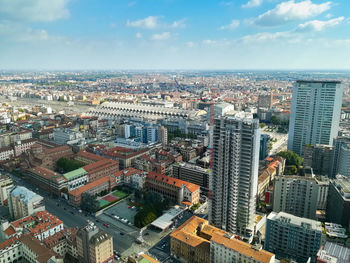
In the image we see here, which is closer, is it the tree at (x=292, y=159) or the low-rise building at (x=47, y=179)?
the low-rise building at (x=47, y=179)

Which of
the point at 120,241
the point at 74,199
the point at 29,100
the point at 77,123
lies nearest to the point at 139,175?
the point at 74,199

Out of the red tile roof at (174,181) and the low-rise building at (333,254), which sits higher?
the low-rise building at (333,254)

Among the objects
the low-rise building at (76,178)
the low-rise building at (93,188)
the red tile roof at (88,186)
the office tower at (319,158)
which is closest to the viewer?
the low-rise building at (93,188)

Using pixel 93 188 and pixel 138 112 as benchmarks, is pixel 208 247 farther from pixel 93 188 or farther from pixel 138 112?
pixel 138 112

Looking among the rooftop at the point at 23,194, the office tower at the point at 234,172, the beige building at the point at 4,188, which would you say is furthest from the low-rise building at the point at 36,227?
the office tower at the point at 234,172

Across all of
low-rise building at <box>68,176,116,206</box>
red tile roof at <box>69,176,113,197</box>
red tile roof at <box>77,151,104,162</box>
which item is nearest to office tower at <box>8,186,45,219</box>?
low-rise building at <box>68,176,116,206</box>

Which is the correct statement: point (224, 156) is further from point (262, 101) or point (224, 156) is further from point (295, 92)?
point (262, 101)

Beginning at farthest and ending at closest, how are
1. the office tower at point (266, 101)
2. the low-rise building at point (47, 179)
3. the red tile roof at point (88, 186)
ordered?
the office tower at point (266, 101) < the low-rise building at point (47, 179) < the red tile roof at point (88, 186)

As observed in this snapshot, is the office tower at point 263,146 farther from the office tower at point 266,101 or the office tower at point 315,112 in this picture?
the office tower at point 266,101

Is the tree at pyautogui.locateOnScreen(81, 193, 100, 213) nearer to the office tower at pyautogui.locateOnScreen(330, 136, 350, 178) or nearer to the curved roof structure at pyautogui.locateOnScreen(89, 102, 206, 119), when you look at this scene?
the office tower at pyautogui.locateOnScreen(330, 136, 350, 178)
